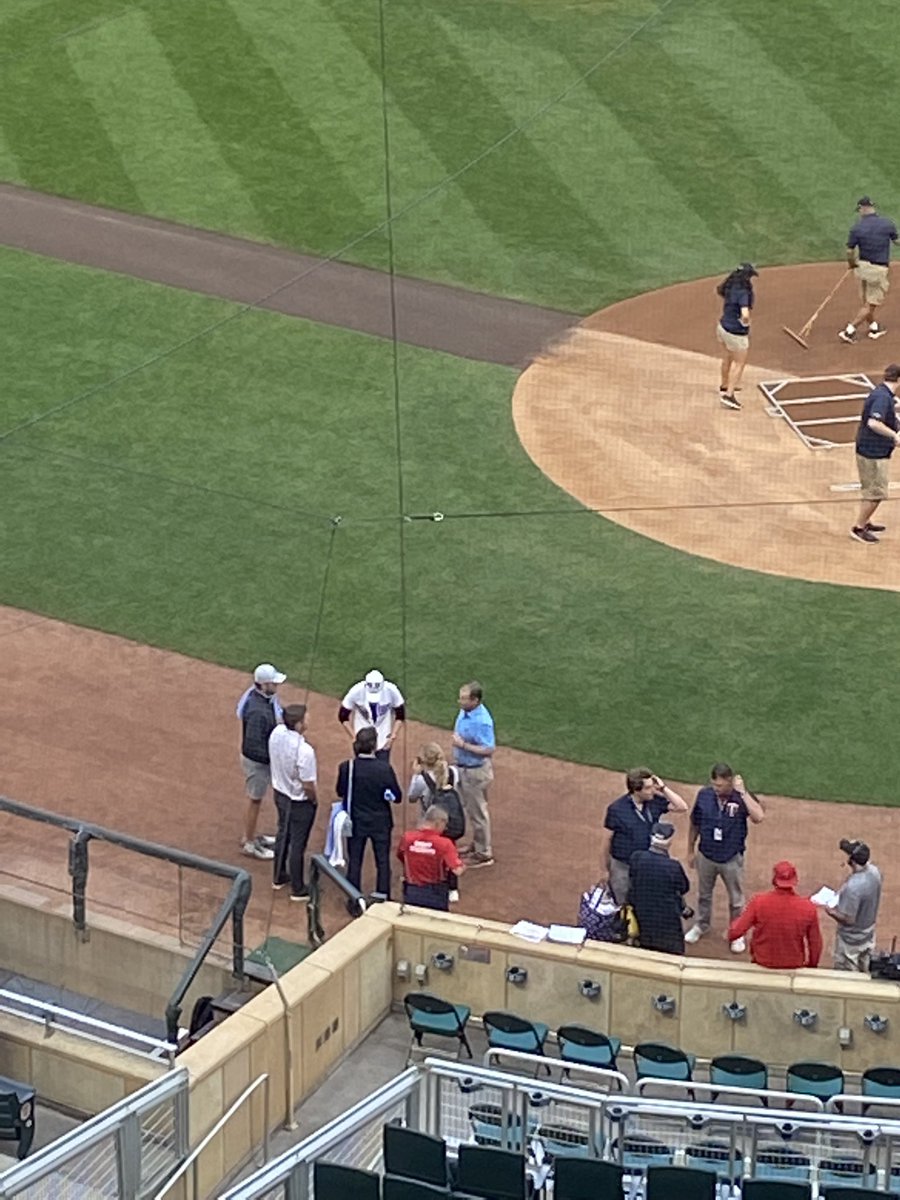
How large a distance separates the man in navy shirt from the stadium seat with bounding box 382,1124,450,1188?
41.0 feet

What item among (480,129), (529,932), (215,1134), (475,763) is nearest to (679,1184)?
(215,1134)

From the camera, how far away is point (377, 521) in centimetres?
1914

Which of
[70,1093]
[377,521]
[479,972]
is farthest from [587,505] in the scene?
[70,1093]

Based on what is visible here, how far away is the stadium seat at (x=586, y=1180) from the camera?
35.2ft

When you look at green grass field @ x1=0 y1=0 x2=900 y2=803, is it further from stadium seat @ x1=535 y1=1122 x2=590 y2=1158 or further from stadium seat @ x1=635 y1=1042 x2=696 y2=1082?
stadium seat @ x1=535 y1=1122 x2=590 y2=1158

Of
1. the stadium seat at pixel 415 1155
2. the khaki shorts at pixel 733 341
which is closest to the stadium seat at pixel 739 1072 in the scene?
the stadium seat at pixel 415 1155

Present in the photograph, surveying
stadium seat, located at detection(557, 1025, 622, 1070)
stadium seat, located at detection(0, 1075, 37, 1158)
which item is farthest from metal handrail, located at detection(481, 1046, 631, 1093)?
stadium seat, located at detection(0, 1075, 37, 1158)

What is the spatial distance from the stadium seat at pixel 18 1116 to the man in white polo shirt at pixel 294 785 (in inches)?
108

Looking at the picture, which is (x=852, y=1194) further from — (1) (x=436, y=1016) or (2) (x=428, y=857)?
(2) (x=428, y=857)

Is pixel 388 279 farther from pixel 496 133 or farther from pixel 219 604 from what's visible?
pixel 219 604

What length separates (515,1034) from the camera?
506 inches

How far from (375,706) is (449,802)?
97 cm

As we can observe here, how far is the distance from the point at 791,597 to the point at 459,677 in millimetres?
2757

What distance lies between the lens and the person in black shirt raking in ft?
67.3
